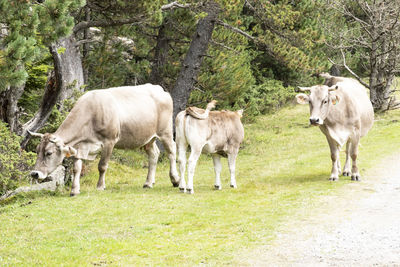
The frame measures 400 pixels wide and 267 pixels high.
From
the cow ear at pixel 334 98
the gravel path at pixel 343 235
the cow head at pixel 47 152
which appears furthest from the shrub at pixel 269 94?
the cow head at pixel 47 152

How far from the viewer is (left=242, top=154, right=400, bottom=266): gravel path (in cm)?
707

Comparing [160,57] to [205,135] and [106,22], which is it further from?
[205,135]

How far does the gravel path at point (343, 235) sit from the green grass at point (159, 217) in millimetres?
339

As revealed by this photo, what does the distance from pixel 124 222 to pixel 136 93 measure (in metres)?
4.58

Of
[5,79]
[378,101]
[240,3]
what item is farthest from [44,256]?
[378,101]

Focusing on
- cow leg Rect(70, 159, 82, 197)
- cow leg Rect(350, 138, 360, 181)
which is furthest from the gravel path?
cow leg Rect(70, 159, 82, 197)

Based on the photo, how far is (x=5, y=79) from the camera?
8250 mm

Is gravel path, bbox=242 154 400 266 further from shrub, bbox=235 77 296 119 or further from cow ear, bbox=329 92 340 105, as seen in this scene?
shrub, bbox=235 77 296 119

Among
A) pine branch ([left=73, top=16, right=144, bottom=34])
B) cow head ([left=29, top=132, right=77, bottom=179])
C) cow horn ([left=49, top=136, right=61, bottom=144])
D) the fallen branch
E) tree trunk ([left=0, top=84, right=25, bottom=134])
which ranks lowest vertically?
the fallen branch

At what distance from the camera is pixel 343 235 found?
8180mm

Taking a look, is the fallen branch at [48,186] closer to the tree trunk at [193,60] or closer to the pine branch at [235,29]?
the tree trunk at [193,60]

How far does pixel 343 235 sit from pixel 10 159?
7.40 metres

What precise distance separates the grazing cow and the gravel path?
101 inches

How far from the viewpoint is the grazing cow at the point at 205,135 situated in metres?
11.6
